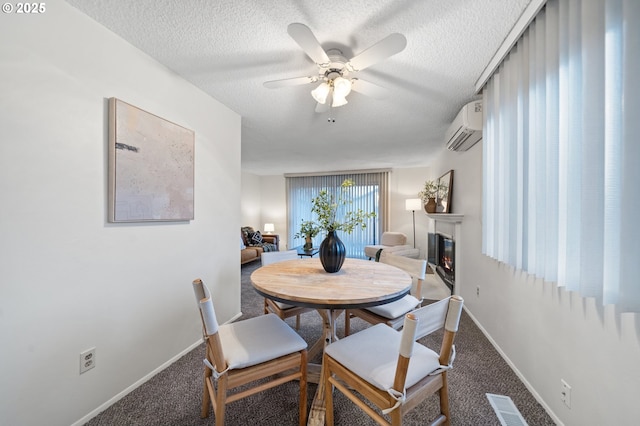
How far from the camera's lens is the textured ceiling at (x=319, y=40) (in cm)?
128

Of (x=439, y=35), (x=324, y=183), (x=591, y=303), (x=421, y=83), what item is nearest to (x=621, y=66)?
(x=439, y=35)

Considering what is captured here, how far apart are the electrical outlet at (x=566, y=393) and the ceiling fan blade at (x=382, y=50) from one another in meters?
1.96

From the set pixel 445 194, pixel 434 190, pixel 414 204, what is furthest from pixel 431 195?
pixel 414 204

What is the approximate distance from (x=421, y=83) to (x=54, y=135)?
97.6 inches

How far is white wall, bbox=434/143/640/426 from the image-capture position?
96 centimetres

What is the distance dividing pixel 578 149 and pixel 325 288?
141 centimetres

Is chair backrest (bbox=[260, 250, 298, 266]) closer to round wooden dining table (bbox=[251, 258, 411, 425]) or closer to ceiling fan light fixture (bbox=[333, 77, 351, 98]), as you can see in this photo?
round wooden dining table (bbox=[251, 258, 411, 425])

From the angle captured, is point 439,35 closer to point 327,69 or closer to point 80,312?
point 327,69

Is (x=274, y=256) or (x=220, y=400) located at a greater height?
(x=274, y=256)

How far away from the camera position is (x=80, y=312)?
1330 millimetres

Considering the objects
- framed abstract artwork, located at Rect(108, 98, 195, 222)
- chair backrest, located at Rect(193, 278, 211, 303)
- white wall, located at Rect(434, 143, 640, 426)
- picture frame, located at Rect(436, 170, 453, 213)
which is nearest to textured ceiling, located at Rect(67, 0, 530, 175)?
framed abstract artwork, located at Rect(108, 98, 195, 222)

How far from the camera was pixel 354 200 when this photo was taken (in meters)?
6.31

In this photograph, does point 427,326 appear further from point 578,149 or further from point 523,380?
point 523,380

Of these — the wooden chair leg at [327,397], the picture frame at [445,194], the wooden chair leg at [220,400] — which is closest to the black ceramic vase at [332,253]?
the wooden chair leg at [327,397]
